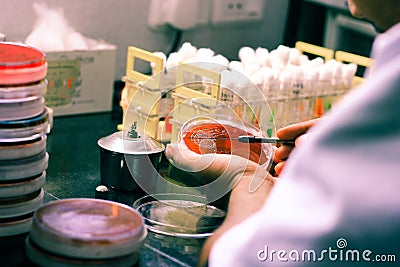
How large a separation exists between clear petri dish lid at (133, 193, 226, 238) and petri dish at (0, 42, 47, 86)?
1.20ft

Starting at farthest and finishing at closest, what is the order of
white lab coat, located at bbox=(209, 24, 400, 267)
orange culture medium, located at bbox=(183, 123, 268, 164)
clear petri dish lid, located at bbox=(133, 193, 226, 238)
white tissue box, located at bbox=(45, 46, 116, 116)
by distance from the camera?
1. white tissue box, located at bbox=(45, 46, 116, 116)
2. orange culture medium, located at bbox=(183, 123, 268, 164)
3. clear petri dish lid, located at bbox=(133, 193, 226, 238)
4. white lab coat, located at bbox=(209, 24, 400, 267)

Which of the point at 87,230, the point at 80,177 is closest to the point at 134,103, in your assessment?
the point at 80,177

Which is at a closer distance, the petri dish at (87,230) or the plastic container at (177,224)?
the petri dish at (87,230)

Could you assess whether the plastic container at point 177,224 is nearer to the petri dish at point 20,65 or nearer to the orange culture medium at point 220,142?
the orange culture medium at point 220,142

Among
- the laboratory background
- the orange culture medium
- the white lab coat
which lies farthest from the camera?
the orange culture medium

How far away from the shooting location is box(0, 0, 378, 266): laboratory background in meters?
1.38

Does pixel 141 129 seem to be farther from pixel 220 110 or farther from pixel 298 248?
pixel 298 248

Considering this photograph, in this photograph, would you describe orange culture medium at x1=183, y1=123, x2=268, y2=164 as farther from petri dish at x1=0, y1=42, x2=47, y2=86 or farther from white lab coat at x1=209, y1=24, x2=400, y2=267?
white lab coat at x1=209, y1=24, x2=400, y2=267

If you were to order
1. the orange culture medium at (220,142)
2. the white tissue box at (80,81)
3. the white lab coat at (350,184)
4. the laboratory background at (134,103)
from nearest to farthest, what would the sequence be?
the white lab coat at (350,184) → the laboratory background at (134,103) → the orange culture medium at (220,142) → the white tissue box at (80,81)

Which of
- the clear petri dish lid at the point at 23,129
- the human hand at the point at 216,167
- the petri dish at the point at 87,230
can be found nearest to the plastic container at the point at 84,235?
the petri dish at the point at 87,230

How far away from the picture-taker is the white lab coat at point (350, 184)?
0.89 meters

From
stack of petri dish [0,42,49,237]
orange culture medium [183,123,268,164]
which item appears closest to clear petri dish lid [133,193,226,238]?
orange culture medium [183,123,268,164]

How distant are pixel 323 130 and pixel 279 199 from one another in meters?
0.11

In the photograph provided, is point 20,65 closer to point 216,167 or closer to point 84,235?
point 84,235
